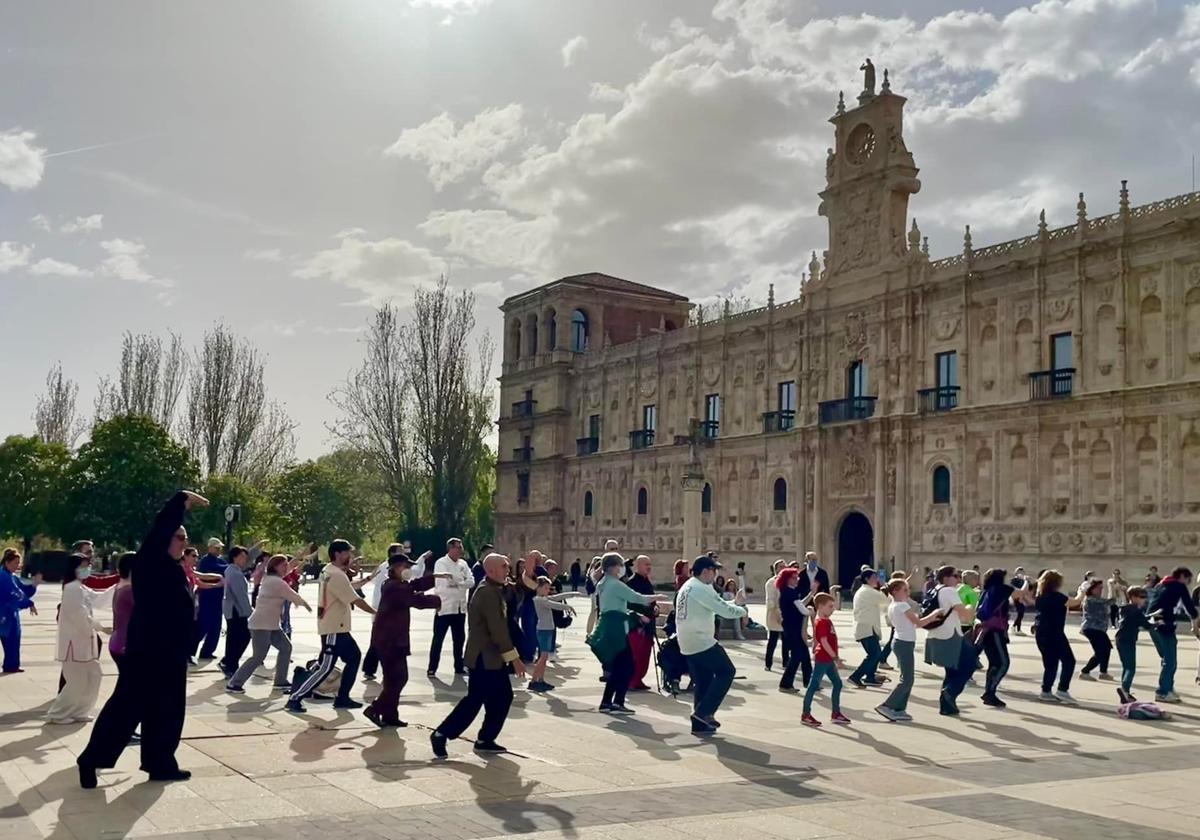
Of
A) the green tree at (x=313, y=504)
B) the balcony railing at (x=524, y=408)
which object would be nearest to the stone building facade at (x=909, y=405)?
the balcony railing at (x=524, y=408)

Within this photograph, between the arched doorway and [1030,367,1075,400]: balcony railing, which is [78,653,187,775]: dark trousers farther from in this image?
the arched doorway

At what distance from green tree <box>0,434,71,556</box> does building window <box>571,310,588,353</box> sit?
24003mm

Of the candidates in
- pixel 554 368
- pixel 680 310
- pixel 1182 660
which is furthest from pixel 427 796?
pixel 680 310

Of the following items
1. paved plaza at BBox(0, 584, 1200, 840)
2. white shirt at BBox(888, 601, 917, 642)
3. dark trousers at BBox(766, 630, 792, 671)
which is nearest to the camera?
paved plaza at BBox(0, 584, 1200, 840)

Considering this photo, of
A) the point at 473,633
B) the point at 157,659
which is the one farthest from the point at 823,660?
the point at 157,659

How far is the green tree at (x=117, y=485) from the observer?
49781mm

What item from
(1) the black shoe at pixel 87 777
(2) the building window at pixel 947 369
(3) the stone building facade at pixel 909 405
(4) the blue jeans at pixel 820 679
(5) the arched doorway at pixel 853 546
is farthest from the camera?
(5) the arched doorway at pixel 853 546

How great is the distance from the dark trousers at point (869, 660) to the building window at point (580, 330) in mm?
47127

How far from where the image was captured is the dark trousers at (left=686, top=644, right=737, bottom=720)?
11.9 m

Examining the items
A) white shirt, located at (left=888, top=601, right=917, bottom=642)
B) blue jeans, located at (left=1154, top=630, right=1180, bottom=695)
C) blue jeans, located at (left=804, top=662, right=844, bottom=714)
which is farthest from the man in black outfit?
blue jeans, located at (left=1154, top=630, right=1180, bottom=695)

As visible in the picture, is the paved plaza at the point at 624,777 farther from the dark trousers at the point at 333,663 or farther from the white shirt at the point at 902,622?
the white shirt at the point at 902,622

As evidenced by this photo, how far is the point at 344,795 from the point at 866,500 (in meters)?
36.7

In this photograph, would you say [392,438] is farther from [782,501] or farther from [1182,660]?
[1182,660]

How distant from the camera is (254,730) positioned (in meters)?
11.6
